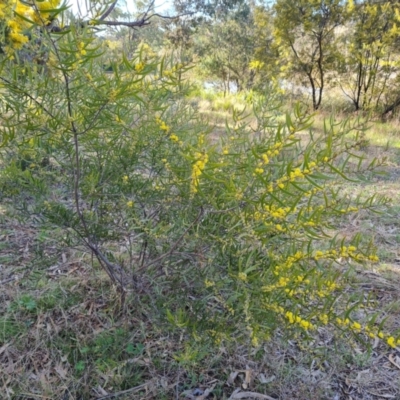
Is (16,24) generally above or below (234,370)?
above

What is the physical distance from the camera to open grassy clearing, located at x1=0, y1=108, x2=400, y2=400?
1673mm

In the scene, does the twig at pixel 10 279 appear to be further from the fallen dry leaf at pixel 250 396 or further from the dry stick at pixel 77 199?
the fallen dry leaf at pixel 250 396

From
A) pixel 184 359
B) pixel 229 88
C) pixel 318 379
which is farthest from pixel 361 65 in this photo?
pixel 184 359

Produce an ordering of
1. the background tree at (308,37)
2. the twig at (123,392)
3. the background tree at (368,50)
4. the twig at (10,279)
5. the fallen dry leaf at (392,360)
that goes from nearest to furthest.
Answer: the twig at (123,392) → the fallen dry leaf at (392,360) → the twig at (10,279) → the background tree at (368,50) → the background tree at (308,37)

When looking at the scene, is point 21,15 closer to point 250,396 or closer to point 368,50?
point 250,396

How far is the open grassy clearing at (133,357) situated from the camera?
65.9 inches

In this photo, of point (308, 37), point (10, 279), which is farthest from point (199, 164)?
point (308, 37)

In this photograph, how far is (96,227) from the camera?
5.16ft

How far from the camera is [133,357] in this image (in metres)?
1.80

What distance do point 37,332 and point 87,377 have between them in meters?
0.38

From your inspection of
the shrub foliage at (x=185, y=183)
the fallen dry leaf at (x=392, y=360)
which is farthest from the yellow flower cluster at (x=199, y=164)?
the fallen dry leaf at (x=392, y=360)

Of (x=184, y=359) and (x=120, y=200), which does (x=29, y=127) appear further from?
(x=184, y=359)

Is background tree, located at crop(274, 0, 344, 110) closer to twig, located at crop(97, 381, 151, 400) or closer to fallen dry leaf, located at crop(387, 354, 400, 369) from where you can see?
fallen dry leaf, located at crop(387, 354, 400, 369)

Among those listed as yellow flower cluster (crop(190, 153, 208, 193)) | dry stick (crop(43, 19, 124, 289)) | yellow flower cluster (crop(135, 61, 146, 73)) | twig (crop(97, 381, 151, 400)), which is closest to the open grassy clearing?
twig (crop(97, 381, 151, 400))
